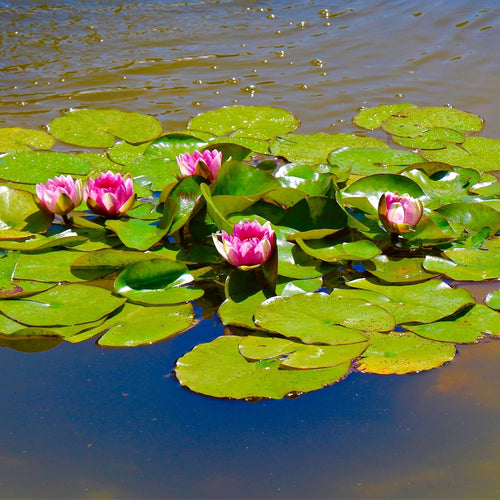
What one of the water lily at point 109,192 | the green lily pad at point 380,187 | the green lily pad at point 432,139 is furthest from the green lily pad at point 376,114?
the water lily at point 109,192

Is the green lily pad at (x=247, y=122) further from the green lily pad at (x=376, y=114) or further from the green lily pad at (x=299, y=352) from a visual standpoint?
the green lily pad at (x=299, y=352)

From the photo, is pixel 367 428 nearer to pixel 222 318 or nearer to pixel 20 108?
pixel 222 318

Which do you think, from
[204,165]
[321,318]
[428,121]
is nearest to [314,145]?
[428,121]

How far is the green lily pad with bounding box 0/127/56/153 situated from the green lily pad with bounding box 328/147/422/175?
1495mm

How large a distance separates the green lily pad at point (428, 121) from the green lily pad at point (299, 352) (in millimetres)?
1840

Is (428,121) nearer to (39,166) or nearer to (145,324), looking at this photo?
(39,166)

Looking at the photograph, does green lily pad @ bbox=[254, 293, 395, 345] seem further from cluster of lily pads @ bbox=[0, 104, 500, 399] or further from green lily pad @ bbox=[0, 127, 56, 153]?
green lily pad @ bbox=[0, 127, 56, 153]

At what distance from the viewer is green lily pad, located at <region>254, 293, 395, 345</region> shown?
1.95 m

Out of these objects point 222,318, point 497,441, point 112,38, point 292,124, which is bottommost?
point 497,441

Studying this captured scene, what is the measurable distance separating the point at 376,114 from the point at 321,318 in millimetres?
2023

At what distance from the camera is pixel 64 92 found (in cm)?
417

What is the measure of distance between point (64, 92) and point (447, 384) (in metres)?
3.23

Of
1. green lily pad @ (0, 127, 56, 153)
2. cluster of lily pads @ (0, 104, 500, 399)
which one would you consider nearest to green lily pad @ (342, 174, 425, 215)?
cluster of lily pads @ (0, 104, 500, 399)

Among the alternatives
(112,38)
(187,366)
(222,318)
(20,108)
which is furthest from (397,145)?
(112,38)
